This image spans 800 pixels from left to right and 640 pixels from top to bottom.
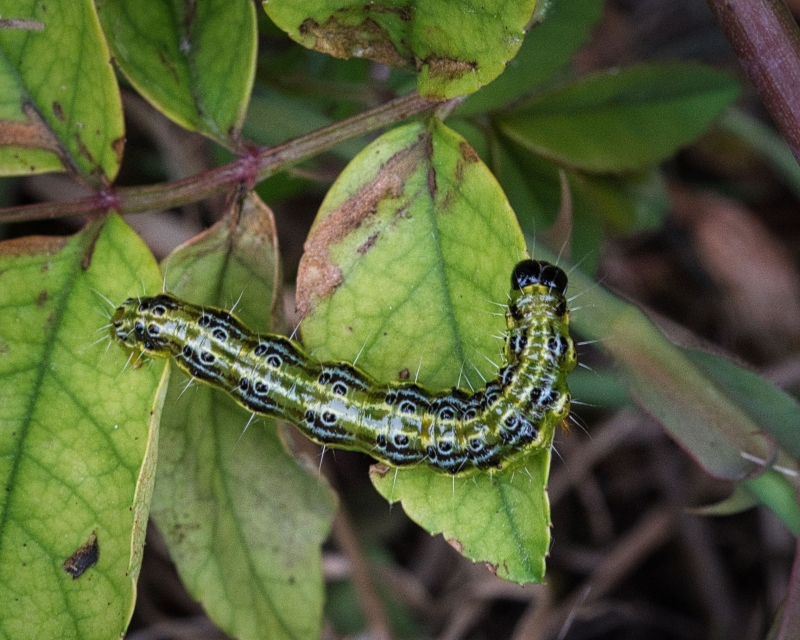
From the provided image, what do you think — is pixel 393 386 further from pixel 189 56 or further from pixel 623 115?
pixel 623 115

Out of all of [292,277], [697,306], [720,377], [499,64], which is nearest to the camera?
[499,64]

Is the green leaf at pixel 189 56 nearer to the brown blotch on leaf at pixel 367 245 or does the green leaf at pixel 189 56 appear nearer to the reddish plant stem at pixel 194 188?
the reddish plant stem at pixel 194 188

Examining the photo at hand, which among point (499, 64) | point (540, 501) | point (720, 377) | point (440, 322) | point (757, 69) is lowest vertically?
point (540, 501)

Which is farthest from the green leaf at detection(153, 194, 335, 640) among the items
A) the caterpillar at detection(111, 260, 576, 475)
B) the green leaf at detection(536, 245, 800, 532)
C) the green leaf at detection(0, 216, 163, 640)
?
the green leaf at detection(536, 245, 800, 532)

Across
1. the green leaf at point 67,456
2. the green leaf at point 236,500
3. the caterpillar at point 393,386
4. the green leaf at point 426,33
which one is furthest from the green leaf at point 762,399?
the green leaf at point 67,456

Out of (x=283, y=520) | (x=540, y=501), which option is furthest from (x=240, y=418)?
(x=540, y=501)

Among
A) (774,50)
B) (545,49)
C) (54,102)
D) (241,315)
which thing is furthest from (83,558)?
(545,49)

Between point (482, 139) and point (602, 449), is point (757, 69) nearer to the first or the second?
point (482, 139)

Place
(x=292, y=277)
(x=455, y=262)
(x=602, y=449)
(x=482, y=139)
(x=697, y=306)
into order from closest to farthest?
1. (x=455, y=262)
2. (x=482, y=139)
3. (x=292, y=277)
4. (x=602, y=449)
5. (x=697, y=306)
